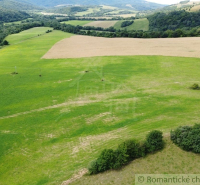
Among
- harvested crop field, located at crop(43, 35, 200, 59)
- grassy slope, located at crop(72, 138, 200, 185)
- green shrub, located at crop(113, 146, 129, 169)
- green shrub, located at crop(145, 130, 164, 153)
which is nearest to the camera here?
grassy slope, located at crop(72, 138, 200, 185)

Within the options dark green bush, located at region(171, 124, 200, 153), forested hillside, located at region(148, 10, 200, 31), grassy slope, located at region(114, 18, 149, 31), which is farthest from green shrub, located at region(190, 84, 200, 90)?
grassy slope, located at region(114, 18, 149, 31)

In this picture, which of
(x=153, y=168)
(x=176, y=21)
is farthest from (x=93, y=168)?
(x=176, y=21)

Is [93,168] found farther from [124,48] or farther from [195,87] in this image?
[124,48]

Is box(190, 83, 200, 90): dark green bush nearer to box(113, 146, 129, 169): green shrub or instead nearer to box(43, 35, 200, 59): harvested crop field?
box(43, 35, 200, 59): harvested crop field

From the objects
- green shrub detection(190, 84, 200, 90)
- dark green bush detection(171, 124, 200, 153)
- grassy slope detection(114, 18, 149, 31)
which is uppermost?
grassy slope detection(114, 18, 149, 31)

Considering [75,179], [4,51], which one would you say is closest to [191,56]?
[75,179]

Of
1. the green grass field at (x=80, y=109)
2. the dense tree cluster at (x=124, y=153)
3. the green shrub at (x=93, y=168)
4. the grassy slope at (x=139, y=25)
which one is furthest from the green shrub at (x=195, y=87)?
the grassy slope at (x=139, y=25)
